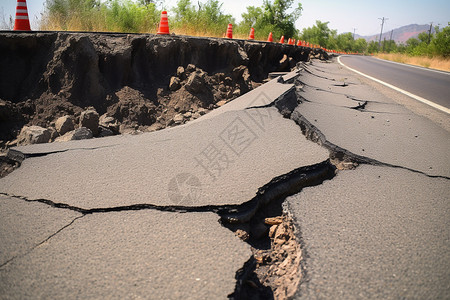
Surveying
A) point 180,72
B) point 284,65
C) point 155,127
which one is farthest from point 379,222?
point 284,65

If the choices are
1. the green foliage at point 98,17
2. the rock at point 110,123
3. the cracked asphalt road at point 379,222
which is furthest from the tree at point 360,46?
the cracked asphalt road at point 379,222

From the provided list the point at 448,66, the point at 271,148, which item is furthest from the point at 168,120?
the point at 448,66

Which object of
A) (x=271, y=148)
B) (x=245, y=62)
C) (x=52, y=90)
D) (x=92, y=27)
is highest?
(x=92, y=27)

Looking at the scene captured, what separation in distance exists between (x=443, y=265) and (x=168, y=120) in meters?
4.09

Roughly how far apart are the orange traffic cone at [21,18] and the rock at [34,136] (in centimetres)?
243

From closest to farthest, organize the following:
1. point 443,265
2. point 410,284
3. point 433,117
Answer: point 410,284 → point 443,265 → point 433,117

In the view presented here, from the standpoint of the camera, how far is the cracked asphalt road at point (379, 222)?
124cm

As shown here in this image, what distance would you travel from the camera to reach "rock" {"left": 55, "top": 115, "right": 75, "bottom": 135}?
3.74 metres

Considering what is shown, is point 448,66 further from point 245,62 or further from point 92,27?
point 92,27

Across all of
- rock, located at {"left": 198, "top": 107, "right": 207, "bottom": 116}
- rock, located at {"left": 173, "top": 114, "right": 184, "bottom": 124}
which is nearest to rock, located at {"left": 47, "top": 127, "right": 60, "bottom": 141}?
rock, located at {"left": 173, "top": 114, "right": 184, "bottom": 124}

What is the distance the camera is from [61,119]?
3.82 m

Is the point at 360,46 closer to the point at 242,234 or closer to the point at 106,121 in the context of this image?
the point at 106,121

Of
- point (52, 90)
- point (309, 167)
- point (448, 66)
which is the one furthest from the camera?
point (448, 66)

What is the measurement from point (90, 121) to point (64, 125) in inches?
12.7
